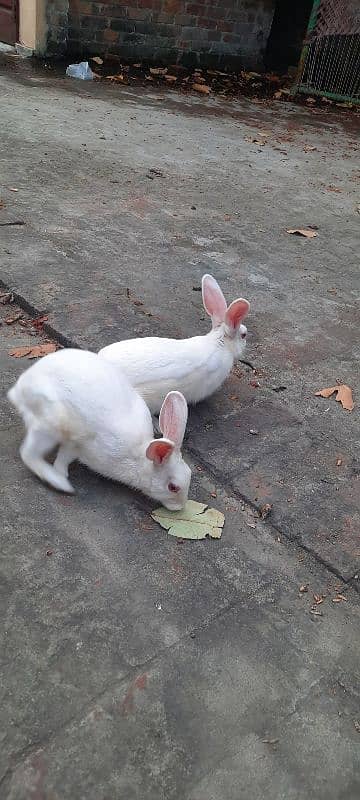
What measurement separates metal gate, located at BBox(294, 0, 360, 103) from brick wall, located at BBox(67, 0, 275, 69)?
4.41 feet

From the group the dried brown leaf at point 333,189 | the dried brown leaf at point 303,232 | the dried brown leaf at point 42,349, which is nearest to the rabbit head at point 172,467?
the dried brown leaf at point 42,349

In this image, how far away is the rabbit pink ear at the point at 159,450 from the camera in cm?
231

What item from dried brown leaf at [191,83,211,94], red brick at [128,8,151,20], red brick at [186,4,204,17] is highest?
red brick at [186,4,204,17]

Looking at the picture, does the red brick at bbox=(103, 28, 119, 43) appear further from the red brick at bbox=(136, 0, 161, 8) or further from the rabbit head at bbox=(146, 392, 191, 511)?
the rabbit head at bbox=(146, 392, 191, 511)

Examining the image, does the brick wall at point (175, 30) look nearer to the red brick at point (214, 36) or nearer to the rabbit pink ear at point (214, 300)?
the red brick at point (214, 36)

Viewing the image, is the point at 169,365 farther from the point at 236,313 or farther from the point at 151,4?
the point at 151,4

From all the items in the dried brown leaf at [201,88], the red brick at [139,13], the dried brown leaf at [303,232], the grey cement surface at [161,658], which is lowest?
the dried brown leaf at [201,88]

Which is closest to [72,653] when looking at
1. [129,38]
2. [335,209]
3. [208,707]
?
[208,707]

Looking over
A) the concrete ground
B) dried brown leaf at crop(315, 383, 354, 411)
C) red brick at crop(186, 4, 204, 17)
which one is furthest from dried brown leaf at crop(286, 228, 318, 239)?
red brick at crop(186, 4, 204, 17)

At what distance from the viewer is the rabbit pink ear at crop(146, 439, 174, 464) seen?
7.57 ft

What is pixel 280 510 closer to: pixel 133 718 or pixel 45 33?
pixel 133 718

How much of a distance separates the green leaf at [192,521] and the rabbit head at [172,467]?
34 mm

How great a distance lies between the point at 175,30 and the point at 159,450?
991 cm

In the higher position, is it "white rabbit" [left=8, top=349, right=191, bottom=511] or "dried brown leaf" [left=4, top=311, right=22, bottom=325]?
"white rabbit" [left=8, top=349, right=191, bottom=511]
